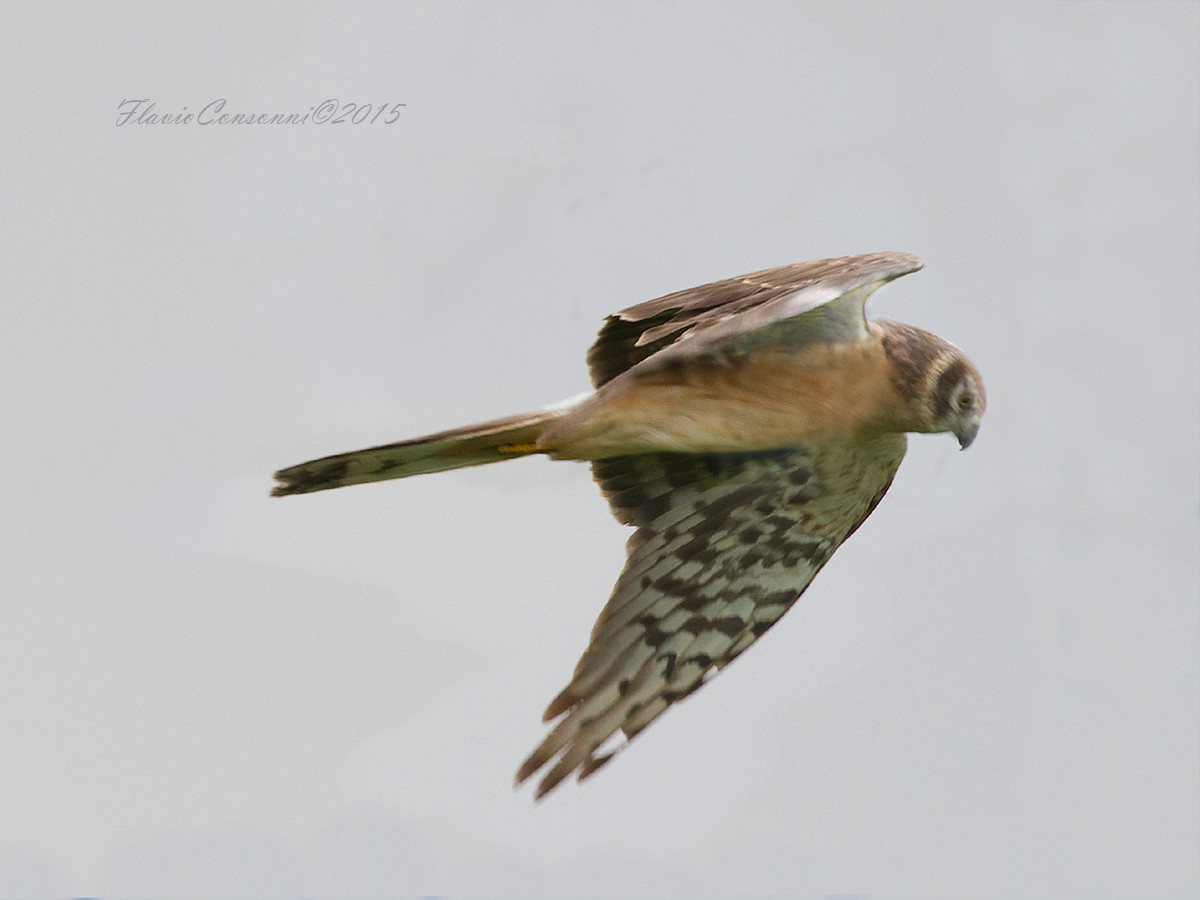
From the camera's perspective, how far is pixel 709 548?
21.7ft

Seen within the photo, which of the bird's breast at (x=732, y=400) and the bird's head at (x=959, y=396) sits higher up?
the bird's breast at (x=732, y=400)

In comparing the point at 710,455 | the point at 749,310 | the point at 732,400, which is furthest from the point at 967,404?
the point at 749,310

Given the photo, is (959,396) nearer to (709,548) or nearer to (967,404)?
(967,404)

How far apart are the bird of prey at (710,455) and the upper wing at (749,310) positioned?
11mm

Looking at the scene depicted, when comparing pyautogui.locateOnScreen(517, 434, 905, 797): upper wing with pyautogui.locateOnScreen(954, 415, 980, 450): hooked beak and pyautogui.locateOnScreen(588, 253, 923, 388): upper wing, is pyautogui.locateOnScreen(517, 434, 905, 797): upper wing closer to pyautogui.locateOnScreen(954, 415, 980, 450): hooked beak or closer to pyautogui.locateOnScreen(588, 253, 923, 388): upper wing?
pyautogui.locateOnScreen(954, 415, 980, 450): hooked beak

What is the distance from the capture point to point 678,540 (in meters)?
6.58

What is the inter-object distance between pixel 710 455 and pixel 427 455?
1.27m

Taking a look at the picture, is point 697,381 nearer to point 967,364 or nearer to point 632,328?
point 632,328

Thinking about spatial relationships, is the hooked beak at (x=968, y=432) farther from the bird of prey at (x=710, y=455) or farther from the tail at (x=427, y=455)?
the tail at (x=427, y=455)

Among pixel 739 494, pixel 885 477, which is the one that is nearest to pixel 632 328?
pixel 739 494

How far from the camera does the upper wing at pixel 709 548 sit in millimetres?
6375

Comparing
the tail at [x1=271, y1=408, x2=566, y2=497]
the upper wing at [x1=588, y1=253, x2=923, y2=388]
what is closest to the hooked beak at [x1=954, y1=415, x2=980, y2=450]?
the upper wing at [x1=588, y1=253, x2=923, y2=388]

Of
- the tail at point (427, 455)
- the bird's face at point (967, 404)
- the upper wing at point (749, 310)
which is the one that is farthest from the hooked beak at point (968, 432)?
the tail at point (427, 455)

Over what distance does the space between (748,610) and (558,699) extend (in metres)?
1.03
